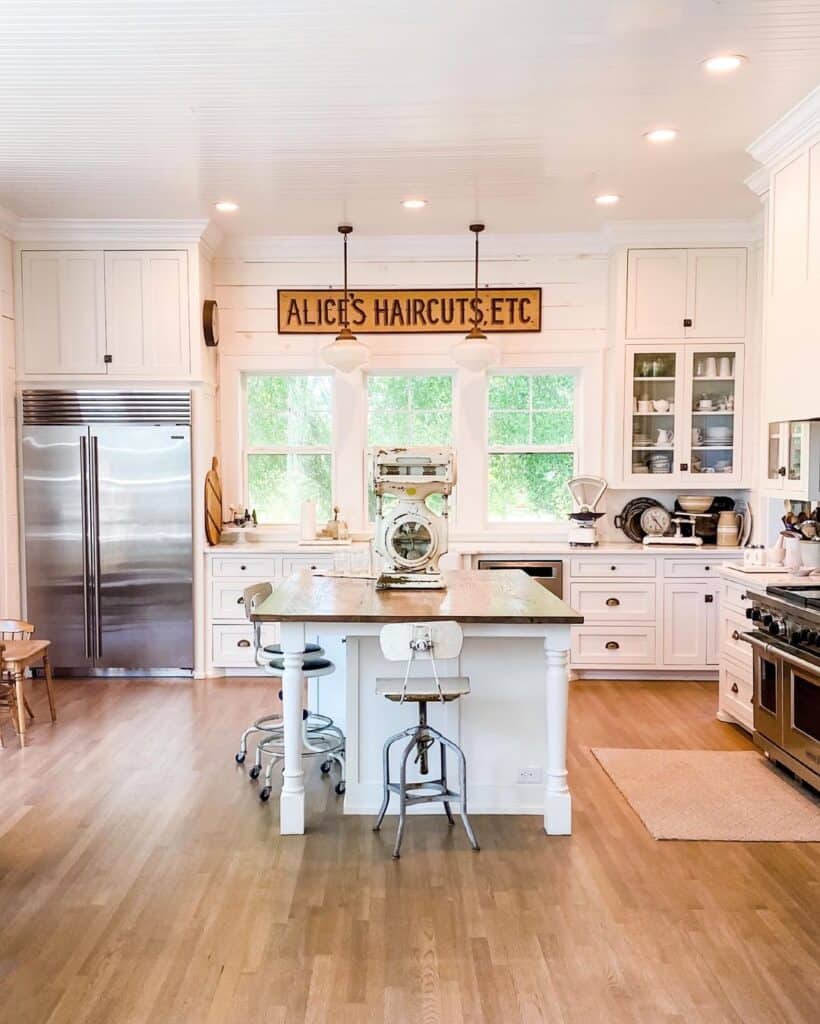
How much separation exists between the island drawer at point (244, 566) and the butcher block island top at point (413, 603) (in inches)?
62.3

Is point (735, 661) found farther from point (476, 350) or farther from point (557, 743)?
point (476, 350)

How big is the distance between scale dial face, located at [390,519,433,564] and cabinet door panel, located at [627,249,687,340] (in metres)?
2.72

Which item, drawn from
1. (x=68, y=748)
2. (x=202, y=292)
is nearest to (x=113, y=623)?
(x=68, y=748)

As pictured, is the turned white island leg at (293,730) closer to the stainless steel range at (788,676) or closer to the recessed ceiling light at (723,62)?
the stainless steel range at (788,676)

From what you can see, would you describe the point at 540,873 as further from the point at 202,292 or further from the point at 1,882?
the point at 202,292

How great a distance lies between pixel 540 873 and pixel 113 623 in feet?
12.0

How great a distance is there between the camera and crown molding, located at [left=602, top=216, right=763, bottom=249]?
551 cm

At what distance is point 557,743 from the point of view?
10.6ft

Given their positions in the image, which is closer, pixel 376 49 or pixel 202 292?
pixel 376 49

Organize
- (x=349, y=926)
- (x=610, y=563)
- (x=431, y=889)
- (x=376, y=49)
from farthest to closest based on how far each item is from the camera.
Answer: (x=610, y=563), (x=376, y=49), (x=431, y=889), (x=349, y=926)

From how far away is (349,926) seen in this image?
8.46 ft

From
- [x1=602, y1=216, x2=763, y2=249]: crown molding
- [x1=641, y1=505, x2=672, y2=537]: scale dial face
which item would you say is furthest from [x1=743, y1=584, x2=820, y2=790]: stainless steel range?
[x1=602, y1=216, x2=763, y2=249]: crown molding

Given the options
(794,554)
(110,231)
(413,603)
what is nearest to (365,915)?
(413,603)

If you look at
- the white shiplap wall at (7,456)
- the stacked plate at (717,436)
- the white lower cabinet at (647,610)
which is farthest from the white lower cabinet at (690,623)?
the white shiplap wall at (7,456)
